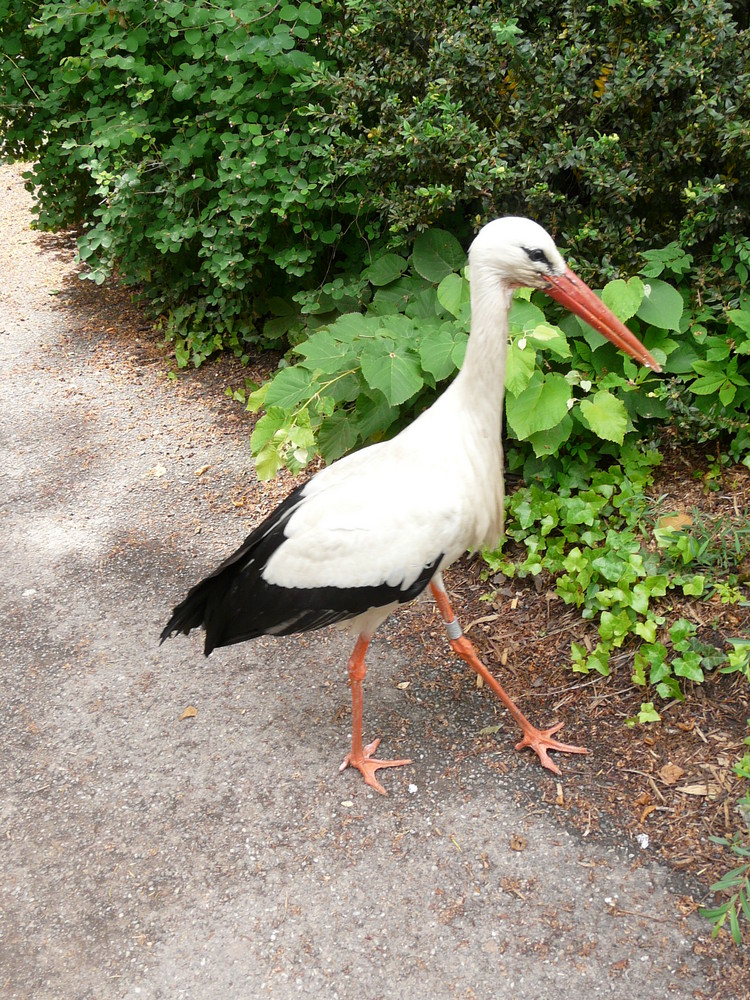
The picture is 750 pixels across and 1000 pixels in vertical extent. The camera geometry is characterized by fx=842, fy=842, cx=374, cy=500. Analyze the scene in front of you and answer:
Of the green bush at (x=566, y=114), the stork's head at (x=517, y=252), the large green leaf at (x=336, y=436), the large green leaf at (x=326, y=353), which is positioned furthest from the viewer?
the large green leaf at (x=336, y=436)

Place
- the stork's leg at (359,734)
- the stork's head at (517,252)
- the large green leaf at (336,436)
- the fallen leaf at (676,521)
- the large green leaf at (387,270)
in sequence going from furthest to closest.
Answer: the large green leaf at (387,270) < the large green leaf at (336,436) < the fallen leaf at (676,521) < the stork's leg at (359,734) < the stork's head at (517,252)

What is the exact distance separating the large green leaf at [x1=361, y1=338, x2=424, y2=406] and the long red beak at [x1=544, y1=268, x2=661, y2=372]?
1005mm

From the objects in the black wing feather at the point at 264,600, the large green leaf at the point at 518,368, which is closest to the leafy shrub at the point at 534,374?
the large green leaf at the point at 518,368

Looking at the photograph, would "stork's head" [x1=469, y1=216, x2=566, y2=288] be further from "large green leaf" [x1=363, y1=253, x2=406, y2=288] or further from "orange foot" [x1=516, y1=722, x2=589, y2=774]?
"large green leaf" [x1=363, y1=253, x2=406, y2=288]

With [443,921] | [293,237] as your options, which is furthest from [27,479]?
[443,921]

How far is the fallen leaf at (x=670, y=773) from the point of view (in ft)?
9.05

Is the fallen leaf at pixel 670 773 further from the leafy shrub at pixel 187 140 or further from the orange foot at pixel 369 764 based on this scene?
the leafy shrub at pixel 187 140

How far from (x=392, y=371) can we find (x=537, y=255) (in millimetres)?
1149

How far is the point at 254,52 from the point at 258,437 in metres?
1.87

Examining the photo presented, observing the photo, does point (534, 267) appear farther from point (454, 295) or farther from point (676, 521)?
point (676, 521)

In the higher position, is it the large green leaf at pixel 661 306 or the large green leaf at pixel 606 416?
the large green leaf at pixel 661 306

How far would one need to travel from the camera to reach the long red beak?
245cm

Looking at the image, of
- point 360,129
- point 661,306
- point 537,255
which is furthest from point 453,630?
point 360,129

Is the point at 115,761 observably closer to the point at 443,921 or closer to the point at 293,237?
the point at 443,921
